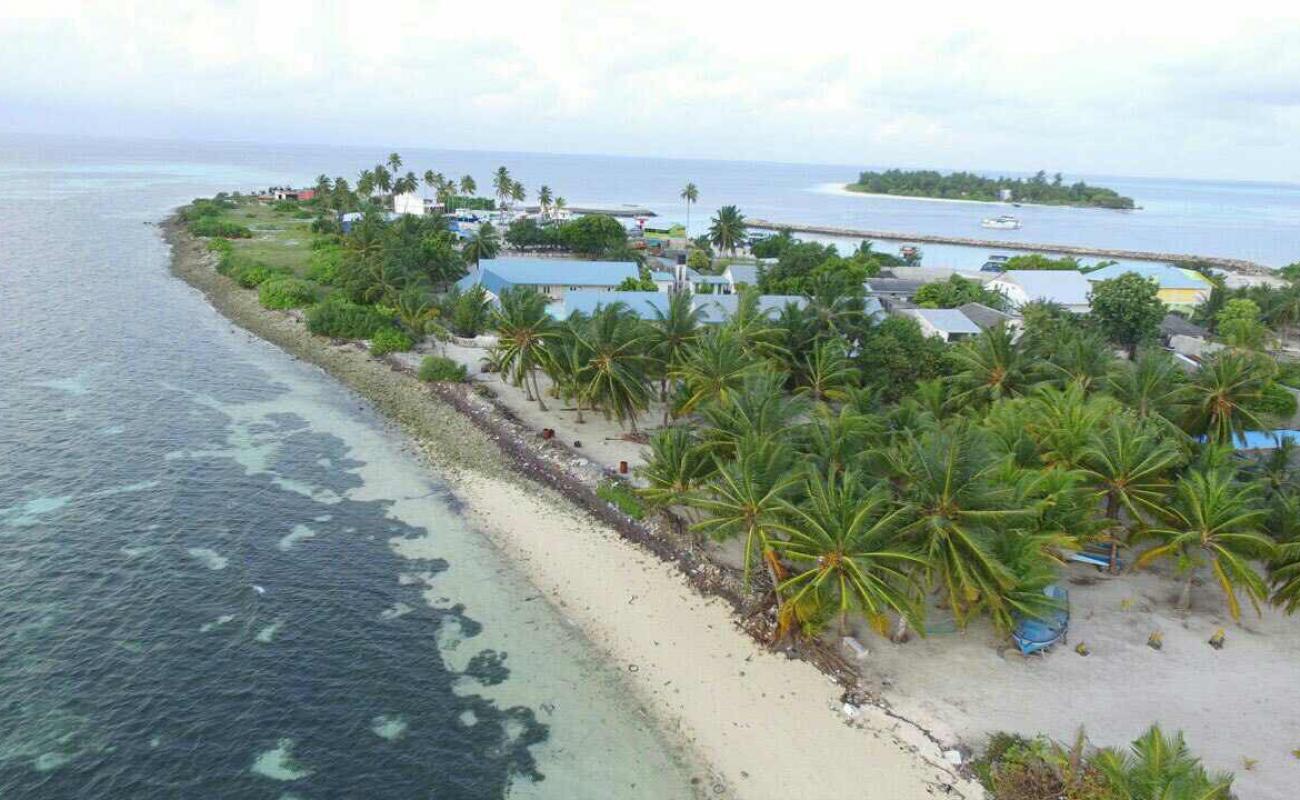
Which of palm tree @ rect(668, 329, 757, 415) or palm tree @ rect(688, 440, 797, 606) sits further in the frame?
palm tree @ rect(668, 329, 757, 415)

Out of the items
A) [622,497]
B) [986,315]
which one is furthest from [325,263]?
[986,315]

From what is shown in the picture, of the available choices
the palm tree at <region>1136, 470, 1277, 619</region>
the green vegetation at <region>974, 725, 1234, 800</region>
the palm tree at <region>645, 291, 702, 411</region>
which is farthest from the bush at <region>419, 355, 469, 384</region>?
the palm tree at <region>1136, 470, 1277, 619</region>

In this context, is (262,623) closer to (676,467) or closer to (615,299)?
(676,467)

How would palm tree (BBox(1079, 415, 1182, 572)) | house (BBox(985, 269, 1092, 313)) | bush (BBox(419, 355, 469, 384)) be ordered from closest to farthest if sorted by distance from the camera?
1. palm tree (BBox(1079, 415, 1182, 572))
2. bush (BBox(419, 355, 469, 384))
3. house (BBox(985, 269, 1092, 313))

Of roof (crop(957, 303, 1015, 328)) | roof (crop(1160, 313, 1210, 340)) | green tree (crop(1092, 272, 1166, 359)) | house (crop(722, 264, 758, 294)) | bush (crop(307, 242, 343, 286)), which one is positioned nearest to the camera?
green tree (crop(1092, 272, 1166, 359))

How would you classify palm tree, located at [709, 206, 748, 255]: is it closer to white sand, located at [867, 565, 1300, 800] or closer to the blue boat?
white sand, located at [867, 565, 1300, 800]

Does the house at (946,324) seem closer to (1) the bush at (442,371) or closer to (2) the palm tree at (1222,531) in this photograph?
(2) the palm tree at (1222,531)
